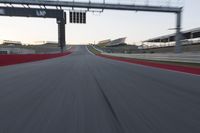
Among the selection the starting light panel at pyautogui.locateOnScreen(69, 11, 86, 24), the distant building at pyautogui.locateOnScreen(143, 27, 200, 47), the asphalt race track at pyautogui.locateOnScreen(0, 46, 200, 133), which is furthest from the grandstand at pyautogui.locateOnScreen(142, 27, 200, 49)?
the asphalt race track at pyautogui.locateOnScreen(0, 46, 200, 133)

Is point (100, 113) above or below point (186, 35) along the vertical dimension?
below

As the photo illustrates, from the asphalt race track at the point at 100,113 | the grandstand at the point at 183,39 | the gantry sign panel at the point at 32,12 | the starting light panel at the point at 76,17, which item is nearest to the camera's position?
the asphalt race track at the point at 100,113

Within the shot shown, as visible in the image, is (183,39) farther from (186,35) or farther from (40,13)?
(40,13)

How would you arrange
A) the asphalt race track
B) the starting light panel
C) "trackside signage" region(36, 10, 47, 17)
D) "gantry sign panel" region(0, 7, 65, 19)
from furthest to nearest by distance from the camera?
1. the starting light panel
2. "trackside signage" region(36, 10, 47, 17)
3. "gantry sign panel" region(0, 7, 65, 19)
4. the asphalt race track

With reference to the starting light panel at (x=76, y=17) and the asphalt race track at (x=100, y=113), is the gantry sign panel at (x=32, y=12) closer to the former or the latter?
the starting light panel at (x=76, y=17)

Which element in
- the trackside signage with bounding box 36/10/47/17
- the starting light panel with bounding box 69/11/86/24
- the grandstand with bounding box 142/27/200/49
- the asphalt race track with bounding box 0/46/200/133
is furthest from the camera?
the grandstand with bounding box 142/27/200/49

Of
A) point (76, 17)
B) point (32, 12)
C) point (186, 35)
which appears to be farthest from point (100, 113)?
point (186, 35)

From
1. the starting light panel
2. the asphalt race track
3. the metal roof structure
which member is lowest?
the asphalt race track

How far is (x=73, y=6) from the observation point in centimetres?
2372

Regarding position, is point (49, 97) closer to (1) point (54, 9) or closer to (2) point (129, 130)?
(2) point (129, 130)

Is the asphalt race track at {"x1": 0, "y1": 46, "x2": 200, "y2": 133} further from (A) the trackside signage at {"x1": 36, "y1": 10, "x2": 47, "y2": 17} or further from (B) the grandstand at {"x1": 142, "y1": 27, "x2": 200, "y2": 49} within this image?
(B) the grandstand at {"x1": 142, "y1": 27, "x2": 200, "y2": 49}

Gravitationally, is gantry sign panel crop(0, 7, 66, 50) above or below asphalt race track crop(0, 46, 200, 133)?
above

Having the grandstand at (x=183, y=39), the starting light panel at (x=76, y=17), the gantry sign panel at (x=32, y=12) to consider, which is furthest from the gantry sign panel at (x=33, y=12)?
the grandstand at (x=183, y=39)

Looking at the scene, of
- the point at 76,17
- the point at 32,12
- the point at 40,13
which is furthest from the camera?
the point at 76,17
